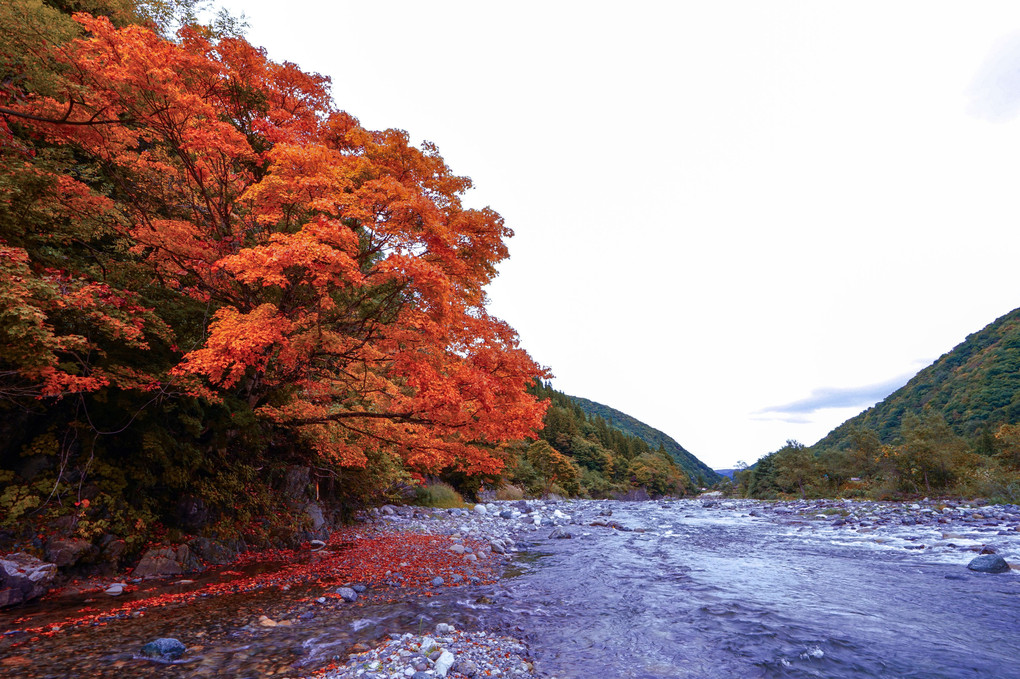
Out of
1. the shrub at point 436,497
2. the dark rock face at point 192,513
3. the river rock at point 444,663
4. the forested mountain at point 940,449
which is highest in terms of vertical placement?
the forested mountain at point 940,449

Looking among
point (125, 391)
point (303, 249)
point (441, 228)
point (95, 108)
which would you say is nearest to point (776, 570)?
point (441, 228)

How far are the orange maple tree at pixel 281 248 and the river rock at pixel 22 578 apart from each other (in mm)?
2814

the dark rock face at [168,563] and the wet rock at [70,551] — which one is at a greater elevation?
the wet rock at [70,551]

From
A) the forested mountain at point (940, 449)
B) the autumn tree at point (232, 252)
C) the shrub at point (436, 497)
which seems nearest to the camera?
the autumn tree at point (232, 252)

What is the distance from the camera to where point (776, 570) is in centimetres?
1071

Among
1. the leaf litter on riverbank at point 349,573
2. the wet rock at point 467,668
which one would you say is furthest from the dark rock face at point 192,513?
the wet rock at point 467,668

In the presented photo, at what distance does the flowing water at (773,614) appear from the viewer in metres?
5.39

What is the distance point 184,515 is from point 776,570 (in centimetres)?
1501

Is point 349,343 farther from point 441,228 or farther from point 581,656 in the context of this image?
point 581,656

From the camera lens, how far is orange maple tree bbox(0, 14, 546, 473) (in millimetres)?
8133

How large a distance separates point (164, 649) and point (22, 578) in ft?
11.9

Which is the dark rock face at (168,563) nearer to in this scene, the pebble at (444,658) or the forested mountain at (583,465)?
the pebble at (444,658)

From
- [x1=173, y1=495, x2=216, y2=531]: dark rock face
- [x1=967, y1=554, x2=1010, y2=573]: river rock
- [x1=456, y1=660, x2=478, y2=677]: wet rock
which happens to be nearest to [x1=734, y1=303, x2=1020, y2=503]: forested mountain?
[x1=967, y1=554, x2=1010, y2=573]: river rock

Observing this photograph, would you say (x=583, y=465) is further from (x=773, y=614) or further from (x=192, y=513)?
(x=192, y=513)
